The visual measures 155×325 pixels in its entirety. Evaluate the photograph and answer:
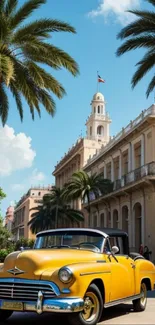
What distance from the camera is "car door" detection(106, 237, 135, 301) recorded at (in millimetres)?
7957

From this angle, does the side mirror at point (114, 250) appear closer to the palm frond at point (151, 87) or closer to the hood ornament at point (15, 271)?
the hood ornament at point (15, 271)

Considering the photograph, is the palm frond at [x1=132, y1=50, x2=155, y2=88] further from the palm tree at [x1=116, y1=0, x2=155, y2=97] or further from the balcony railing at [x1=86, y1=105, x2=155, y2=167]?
the balcony railing at [x1=86, y1=105, x2=155, y2=167]

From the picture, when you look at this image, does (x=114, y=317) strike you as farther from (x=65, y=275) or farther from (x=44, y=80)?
(x=44, y=80)

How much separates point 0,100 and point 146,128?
56.6ft

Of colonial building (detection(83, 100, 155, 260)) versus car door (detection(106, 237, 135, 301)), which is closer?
car door (detection(106, 237, 135, 301))

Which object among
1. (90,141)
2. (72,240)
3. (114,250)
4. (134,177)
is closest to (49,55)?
(72,240)

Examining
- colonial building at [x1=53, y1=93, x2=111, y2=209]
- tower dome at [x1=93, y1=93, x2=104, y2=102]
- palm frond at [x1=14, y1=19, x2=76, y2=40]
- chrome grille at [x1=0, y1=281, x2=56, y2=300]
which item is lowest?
chrome grille at [x1=0, y1=281, x2=56, y2=300]

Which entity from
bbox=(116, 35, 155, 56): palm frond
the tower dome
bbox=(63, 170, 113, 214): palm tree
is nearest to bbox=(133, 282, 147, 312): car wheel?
bbox=(116, 35, 155, 56): palm frond

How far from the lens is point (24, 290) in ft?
22.6

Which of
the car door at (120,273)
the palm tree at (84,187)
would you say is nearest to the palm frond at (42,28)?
the car door at (120,273)

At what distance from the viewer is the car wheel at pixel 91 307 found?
23.0ft

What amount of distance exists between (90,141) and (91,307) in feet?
159

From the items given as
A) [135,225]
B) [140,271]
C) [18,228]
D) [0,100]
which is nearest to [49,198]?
[135,225]

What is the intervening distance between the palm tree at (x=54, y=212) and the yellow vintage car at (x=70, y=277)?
39.2m
